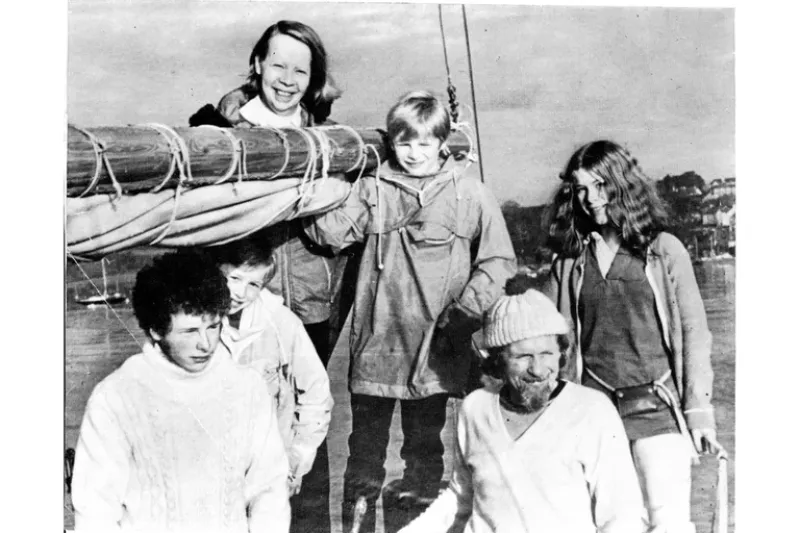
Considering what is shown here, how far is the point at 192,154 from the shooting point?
14.3 feet

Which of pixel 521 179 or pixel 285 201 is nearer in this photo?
pixel 285 201

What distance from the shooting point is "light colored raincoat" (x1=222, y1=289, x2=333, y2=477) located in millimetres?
4648

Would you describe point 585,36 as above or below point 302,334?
above

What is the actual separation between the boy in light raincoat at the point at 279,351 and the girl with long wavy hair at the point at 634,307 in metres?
0.95

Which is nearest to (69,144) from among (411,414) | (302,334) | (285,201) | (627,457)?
(285,201)

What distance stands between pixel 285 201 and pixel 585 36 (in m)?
1.31

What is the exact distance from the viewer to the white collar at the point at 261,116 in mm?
4617

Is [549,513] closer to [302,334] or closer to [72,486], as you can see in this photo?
[302,334]

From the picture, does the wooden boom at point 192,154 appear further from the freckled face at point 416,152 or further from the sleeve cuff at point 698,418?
the sleeve cuff at point 698,418

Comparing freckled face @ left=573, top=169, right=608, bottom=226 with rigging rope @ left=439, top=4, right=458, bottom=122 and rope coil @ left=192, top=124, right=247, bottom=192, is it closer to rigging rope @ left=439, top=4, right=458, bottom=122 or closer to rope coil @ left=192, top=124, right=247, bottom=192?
rigging rope @ left=439, top=4, right=458, bottom=122

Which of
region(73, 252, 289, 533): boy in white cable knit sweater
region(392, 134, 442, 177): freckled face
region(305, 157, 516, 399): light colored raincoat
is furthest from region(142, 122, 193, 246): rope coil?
region(392, 134, 442, 177): freckled face

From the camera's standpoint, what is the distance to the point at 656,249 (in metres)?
4.86

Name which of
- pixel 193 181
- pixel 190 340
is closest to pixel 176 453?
pixel 190 340

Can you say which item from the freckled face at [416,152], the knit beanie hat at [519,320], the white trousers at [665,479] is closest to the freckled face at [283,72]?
the freckled face at [416,152]
